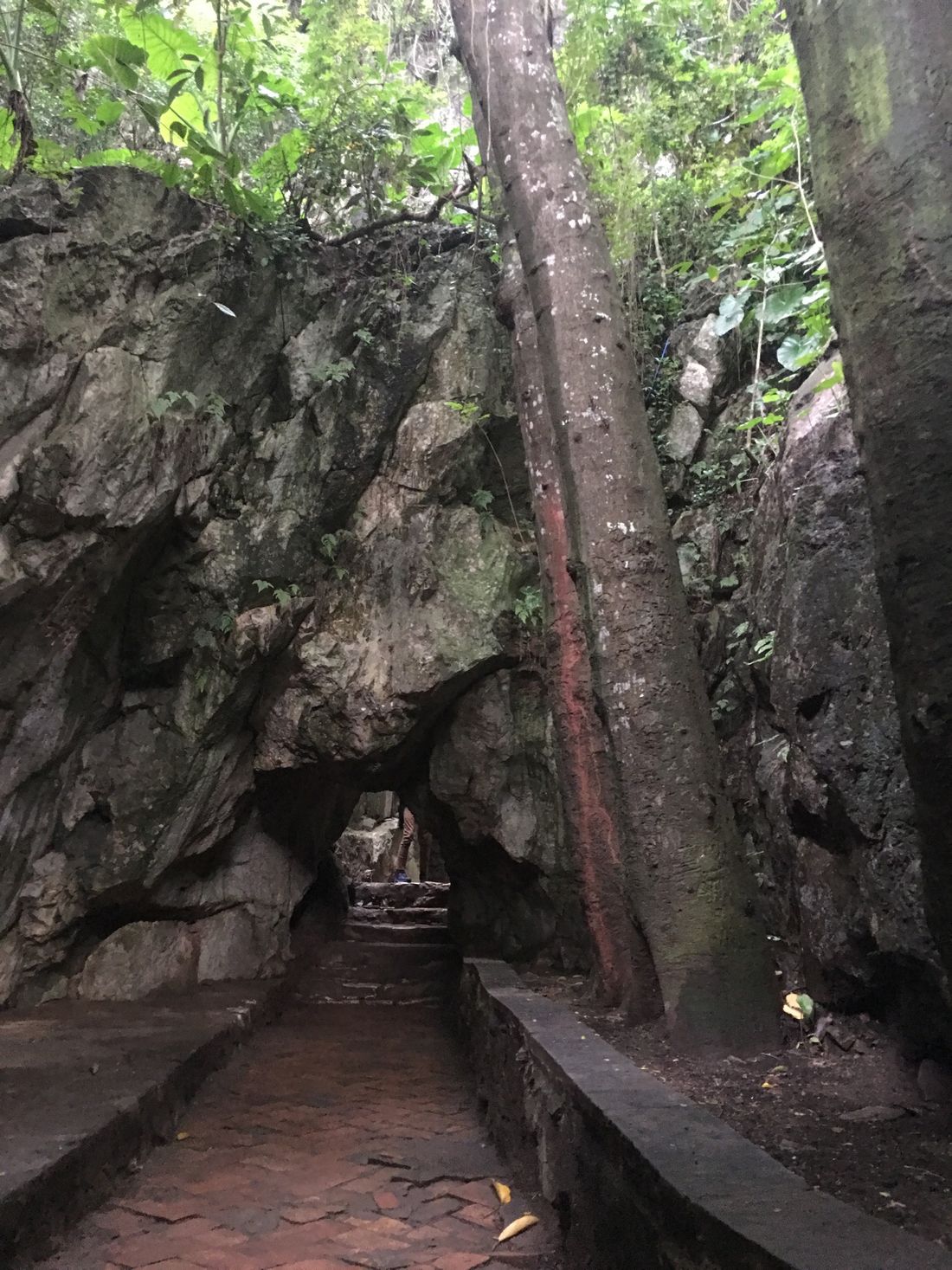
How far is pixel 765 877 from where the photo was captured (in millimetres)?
4551

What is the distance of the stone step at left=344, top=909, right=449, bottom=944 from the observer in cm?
1120

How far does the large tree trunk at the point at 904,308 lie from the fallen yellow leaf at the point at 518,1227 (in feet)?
7.78

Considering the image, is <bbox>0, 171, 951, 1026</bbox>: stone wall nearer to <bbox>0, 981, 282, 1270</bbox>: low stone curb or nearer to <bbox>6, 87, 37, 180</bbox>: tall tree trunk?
<bbox>6, 87, 37, 180</bbox>: tall tree trunk

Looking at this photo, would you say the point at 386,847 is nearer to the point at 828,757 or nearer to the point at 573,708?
the point at 573,708

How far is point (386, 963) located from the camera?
33.3ft

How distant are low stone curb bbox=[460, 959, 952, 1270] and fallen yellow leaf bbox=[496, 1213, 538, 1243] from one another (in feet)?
0.34

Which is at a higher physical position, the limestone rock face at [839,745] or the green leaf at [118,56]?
the green leaf at [118,56]

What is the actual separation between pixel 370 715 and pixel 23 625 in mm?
2985

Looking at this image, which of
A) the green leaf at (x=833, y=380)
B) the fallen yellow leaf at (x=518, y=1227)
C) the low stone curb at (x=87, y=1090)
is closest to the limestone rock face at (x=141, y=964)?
the low stone curb at (x=87, y=1090)

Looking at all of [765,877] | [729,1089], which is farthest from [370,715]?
[729,1089]

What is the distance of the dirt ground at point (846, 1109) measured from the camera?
6.56 feet

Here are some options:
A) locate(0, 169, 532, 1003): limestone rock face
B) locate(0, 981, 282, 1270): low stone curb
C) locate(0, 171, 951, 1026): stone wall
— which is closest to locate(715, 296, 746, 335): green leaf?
locate(0, 171, 951, 1026): stone wall

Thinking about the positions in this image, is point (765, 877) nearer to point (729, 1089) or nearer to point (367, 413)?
point (729, 1089)

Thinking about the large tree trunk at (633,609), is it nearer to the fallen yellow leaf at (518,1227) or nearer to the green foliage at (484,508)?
the fallen yellow leaf at (518,1227)
